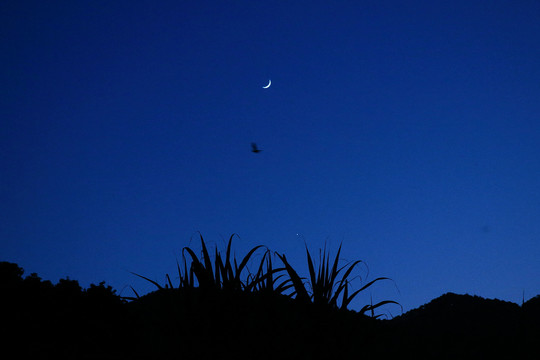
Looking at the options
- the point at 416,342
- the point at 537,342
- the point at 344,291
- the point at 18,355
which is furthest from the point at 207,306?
the point at 537,342

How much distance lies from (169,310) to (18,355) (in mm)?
2198

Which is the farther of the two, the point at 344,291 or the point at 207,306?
the point at 344,291

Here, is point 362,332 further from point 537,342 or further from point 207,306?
point 537,342

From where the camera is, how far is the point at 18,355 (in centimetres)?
545

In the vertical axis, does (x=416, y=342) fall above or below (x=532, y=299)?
below

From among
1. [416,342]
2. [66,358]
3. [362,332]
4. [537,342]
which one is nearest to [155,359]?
[66,358]

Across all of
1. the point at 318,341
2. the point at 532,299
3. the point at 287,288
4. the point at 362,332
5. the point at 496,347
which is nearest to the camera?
the point at 318,341

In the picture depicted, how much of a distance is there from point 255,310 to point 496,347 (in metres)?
10.9

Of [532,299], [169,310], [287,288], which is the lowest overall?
[169,310]

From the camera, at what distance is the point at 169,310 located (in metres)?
4.67

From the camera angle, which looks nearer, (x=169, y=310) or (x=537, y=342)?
(x=169, y=310)

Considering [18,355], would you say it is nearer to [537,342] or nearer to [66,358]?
[66,358]

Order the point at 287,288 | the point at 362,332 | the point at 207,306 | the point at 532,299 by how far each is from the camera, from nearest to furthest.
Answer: the point at 207,306
the point at 362,332
the point at 287,288
the point at 532,299

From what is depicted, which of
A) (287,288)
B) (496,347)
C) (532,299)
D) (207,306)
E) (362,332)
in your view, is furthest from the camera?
(532,299)
